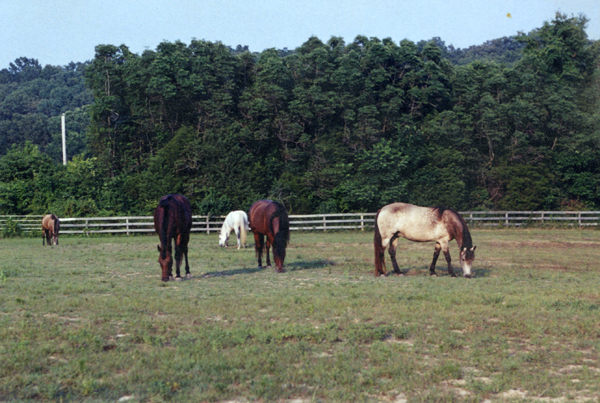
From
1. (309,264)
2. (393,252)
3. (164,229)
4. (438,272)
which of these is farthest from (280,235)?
(438,272)

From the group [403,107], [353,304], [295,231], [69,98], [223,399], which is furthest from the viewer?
[69,98]

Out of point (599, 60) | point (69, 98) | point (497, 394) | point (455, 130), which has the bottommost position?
point (497, 394)

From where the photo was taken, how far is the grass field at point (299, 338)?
5.54 m

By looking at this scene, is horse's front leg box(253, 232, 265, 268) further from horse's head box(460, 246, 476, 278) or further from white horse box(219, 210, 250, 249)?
white horse box(219, 210, 250, 249)

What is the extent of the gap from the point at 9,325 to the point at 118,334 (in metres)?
1.59

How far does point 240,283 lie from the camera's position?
12.5 m

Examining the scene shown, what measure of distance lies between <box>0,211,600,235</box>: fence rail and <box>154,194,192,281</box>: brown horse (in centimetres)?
1919

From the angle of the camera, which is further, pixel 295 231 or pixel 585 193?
pixel 585 193

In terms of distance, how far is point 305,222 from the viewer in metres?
33.9

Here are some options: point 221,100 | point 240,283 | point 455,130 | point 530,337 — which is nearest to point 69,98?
point 221,100

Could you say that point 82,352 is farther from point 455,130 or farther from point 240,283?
point 455,130

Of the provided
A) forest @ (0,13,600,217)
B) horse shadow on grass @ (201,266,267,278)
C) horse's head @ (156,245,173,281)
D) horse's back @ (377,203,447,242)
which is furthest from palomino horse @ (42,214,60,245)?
horse's back @ (377,203,447,242)

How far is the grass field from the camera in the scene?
18.2ft

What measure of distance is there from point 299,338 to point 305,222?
87.0ft
